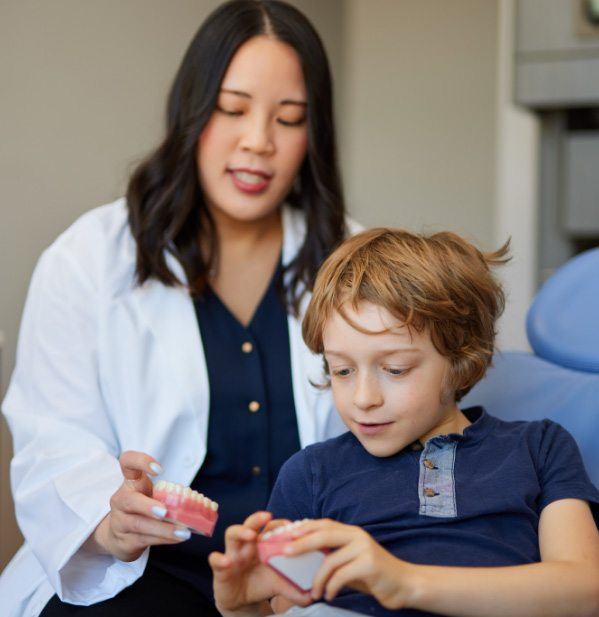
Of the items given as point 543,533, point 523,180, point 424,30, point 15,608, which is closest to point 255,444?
point 15,608

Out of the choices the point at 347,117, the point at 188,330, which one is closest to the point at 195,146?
the point at 188,330

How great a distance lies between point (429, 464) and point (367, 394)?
136 millimetres

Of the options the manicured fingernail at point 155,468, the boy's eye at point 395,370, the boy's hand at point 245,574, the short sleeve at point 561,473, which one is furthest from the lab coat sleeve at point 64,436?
the short sleeve at point 561,473

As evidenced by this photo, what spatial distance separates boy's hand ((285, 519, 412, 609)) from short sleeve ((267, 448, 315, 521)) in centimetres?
27

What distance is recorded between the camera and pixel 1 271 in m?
2.18

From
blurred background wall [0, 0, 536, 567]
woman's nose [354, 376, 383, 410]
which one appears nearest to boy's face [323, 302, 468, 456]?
woman's nose [354, 376, 383, 410]

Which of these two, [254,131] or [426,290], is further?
[254,131]

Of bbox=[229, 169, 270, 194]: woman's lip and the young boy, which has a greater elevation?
bbox=[229, 169, 270, 194]: woman's lip

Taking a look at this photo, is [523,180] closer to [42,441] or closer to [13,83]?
[13,83]

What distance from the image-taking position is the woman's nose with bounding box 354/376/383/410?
3.74ft

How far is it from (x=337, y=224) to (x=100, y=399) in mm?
536

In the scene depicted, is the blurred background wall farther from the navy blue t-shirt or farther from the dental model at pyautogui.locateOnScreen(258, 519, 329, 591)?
the dental model at pyautogui.locateOnScreen(258, 519, 329, 591)

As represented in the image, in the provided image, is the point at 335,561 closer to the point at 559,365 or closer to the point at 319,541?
the point at 319,541

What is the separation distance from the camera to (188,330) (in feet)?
5.26
